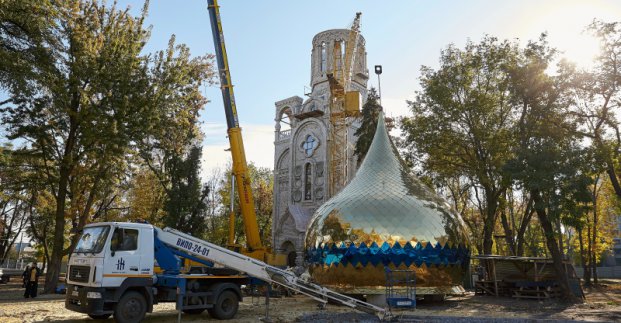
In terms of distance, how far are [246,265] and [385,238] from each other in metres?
4.87

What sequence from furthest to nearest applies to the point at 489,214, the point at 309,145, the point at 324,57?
the point at 324,57 < the point at 309,145 < the point at 489,214

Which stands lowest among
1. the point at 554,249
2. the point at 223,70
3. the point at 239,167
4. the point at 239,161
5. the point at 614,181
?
the point at 554,249

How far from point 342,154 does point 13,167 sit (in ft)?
78.6

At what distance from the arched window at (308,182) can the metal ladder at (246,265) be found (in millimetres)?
26263

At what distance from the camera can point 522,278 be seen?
22.4m

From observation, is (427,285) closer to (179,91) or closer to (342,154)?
(179,91)

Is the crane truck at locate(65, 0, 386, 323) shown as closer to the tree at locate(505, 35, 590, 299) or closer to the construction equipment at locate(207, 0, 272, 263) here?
the construction equipment at locate(207, 0, 272, 263)

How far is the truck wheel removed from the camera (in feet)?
42.2

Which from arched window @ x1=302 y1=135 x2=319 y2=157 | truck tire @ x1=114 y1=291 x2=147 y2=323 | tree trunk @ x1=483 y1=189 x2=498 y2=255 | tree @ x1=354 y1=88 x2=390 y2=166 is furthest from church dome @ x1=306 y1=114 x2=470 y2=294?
arched window @ x1=302 y1=135 x2=319 y2=157

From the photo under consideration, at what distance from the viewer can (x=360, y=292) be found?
49.0 ft

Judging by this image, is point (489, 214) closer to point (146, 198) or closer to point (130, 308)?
point (130, 308)

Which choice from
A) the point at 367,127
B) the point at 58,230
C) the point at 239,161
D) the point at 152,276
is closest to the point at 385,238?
the point at 152,276

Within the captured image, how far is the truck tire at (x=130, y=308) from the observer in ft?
36.2

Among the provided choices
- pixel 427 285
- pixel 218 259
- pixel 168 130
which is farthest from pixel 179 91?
pixel 427 285
